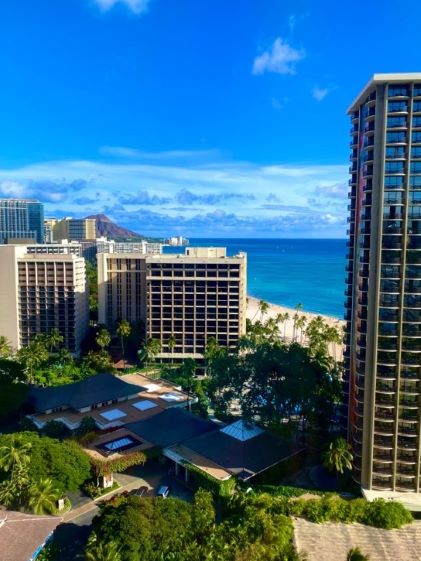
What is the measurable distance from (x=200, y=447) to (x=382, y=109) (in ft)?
131

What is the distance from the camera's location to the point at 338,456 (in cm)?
4272

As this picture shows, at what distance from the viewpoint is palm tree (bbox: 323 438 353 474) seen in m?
42.8

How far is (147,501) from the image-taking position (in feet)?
115

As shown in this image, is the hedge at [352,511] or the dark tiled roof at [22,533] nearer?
the dark tiled roof at [22,533]

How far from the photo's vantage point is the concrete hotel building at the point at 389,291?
41.4 metres

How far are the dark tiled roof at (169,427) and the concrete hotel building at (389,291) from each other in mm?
18617

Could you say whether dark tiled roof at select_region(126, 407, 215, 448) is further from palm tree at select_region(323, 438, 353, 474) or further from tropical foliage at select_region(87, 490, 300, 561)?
palm tree at select_region(323, 438, 353, 474)

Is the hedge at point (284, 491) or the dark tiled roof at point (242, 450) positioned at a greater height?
the dark tiled roof at point (242, 450)

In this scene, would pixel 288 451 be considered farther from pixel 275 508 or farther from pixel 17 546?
pixel 17 546

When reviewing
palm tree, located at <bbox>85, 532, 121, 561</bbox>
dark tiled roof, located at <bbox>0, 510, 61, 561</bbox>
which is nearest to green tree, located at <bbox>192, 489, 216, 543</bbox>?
palm tree, located at <bbox>85, 532, 121, 561</bbox>

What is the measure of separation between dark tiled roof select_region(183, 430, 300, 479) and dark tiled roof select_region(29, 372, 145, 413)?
1818 centimetres

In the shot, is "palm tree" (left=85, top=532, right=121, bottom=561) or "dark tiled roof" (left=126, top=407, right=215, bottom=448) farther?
"dark tiled roof" (left=126, top=407, right=215, bottom=448)

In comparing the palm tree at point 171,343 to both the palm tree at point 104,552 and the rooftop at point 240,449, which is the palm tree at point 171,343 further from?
the palm tree at point 104,552

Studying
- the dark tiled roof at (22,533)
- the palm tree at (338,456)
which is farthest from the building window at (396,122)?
the dark tiled roof at (22,533)
